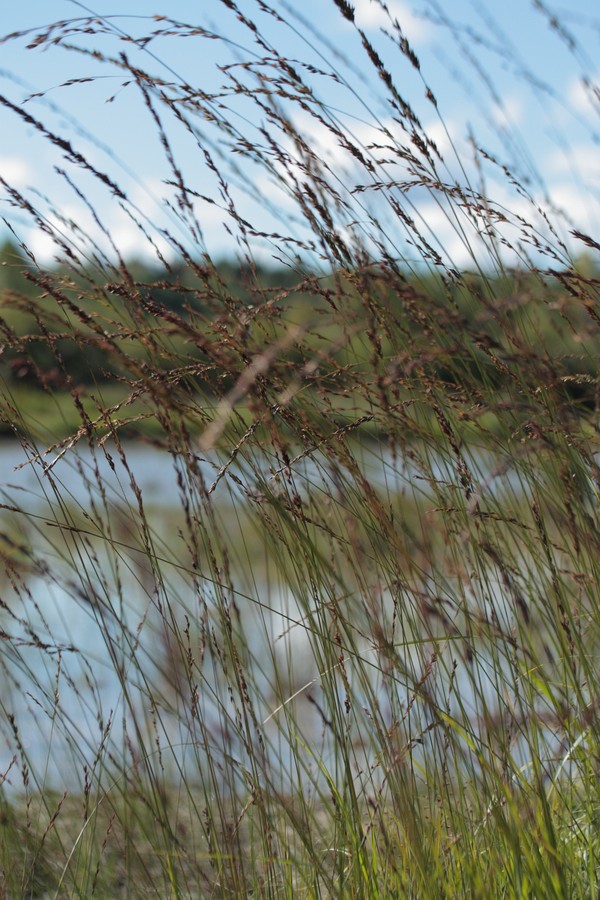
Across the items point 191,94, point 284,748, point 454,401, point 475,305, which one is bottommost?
point 284,748

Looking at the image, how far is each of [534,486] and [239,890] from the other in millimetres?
811

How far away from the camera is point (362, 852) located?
1426mm

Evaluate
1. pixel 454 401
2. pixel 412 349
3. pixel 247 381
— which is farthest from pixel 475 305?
pixel 247 381

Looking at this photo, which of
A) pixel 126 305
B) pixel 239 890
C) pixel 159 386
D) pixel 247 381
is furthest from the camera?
pixel 126 305

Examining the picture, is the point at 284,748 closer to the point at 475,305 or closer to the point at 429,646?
the point at 429,646

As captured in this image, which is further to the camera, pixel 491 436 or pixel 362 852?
pixel 491 436

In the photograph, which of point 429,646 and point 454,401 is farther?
point 429,646

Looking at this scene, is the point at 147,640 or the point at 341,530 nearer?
the point at 341,530

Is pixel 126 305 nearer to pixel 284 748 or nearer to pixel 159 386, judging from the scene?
pixel 159 386

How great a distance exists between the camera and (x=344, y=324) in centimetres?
122

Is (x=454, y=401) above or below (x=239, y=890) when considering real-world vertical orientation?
above

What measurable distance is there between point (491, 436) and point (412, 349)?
0.27 meters

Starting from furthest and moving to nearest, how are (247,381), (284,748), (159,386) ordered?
(284,748) < (159,386) < (247,381)

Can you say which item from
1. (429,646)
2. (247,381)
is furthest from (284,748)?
(247,381)
